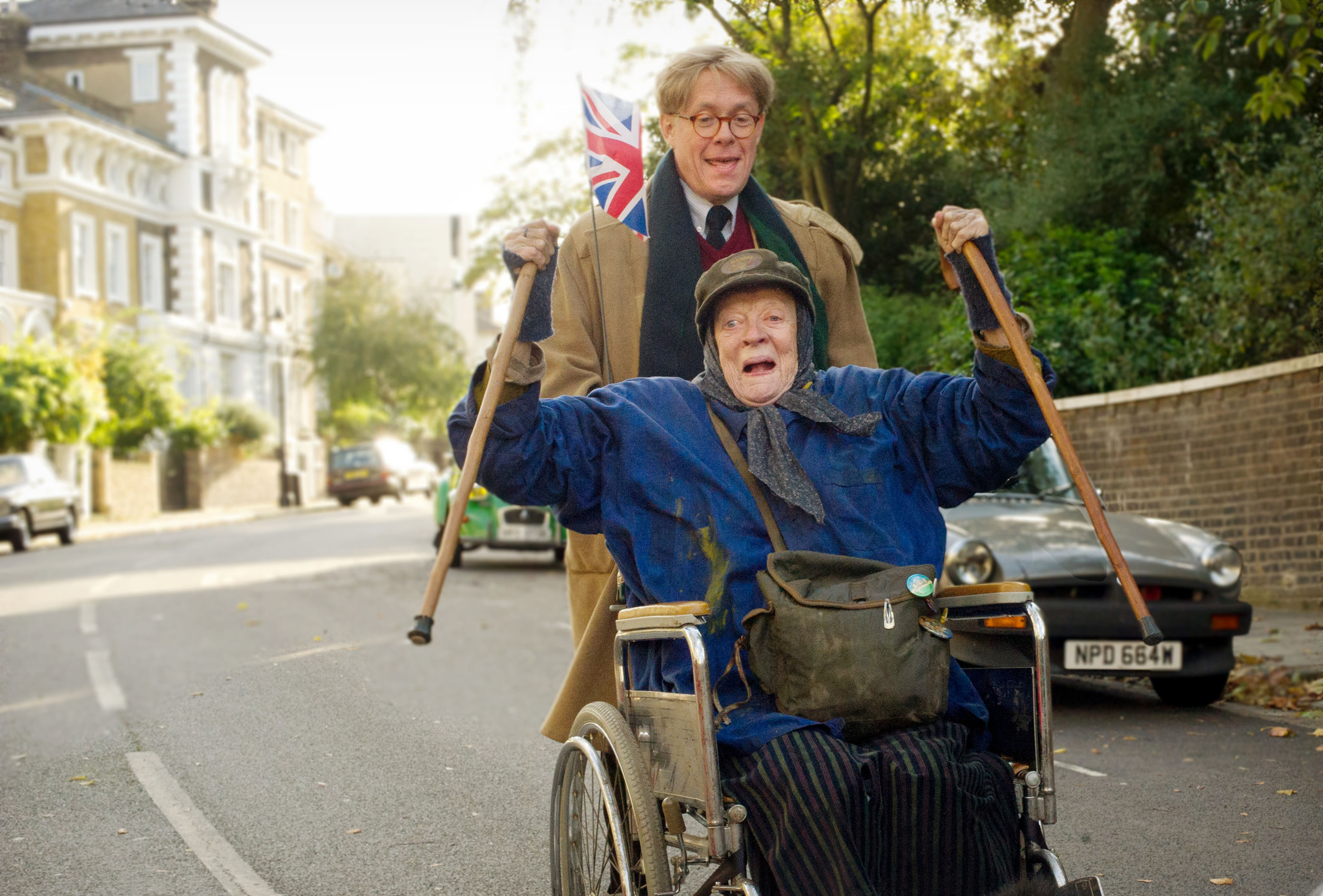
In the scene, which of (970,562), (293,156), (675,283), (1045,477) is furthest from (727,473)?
(293,156)

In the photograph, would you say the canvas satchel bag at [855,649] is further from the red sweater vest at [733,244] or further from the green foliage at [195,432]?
the green foliage at [195,432]

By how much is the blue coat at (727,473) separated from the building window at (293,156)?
2051 inches

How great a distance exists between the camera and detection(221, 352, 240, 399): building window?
4831 centimetres

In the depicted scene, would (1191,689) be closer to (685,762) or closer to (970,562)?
(970,562)

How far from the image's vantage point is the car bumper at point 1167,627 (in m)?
6.91

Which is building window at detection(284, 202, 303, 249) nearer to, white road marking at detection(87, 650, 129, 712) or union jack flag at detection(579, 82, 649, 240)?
white road marking at detection(87, 650, 129, 712)

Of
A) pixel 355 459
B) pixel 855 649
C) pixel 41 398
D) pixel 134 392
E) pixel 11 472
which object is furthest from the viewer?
pixel 355 459

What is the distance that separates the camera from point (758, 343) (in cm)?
342

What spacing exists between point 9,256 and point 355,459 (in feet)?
35.2

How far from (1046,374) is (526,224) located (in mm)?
1288

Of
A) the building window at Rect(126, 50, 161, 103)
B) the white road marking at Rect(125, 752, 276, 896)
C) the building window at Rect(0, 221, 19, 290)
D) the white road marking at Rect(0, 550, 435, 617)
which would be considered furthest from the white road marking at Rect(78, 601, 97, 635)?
the building window at Rect(0, 221, 19, 290)

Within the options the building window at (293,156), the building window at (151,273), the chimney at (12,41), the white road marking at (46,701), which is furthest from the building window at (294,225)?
the chimney at (12,41)

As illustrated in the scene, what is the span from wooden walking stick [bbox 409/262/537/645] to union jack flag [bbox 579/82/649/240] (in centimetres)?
81

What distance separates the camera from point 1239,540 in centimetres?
1050
